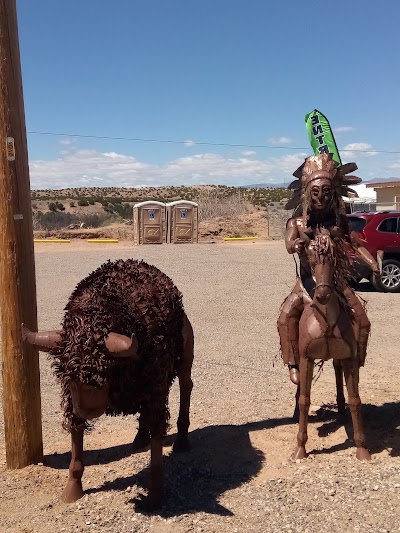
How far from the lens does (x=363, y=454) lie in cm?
471

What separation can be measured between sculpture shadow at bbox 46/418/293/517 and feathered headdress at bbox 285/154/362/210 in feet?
7.57

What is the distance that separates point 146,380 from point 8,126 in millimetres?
2341

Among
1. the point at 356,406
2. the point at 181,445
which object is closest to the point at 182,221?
the point at 181,445

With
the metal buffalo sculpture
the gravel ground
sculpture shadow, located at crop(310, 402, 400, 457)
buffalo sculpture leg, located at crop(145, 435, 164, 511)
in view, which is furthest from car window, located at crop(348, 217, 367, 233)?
buffalo sculpture leg, located at crop(145, 435, 164, 511)

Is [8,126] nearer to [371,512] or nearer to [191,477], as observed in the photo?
[191,477]

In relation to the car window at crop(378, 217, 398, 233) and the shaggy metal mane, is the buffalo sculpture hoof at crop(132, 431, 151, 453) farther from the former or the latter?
the car window at crop(378, 217, 398, 233)

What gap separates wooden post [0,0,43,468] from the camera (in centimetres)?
453

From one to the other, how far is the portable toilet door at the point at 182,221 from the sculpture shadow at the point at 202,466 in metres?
22.9

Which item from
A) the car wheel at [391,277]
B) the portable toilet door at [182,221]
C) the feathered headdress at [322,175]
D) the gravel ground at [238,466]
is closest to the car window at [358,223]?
the car wheel at [391,277]

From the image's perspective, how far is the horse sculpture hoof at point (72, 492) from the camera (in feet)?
13.9

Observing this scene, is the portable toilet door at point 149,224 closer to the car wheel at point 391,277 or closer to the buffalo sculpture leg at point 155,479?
the car wheel at point 391,277

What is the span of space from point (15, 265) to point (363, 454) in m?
3.30

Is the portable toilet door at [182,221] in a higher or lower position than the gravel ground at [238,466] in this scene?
higher

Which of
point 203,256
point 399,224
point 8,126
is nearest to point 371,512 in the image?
point 8,126
